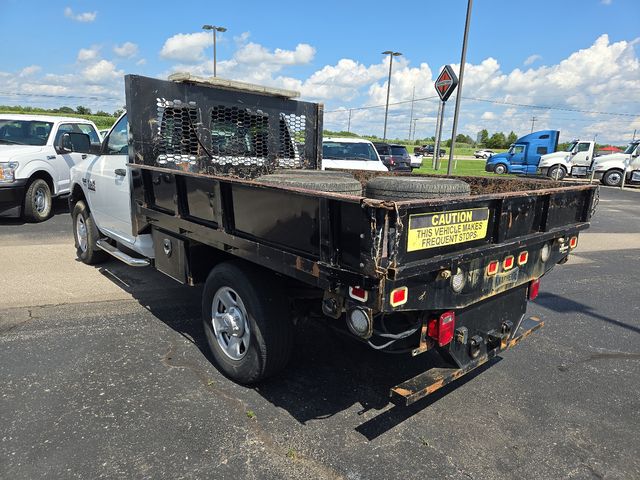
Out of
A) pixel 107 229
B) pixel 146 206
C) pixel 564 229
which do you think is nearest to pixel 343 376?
pixel 564 229

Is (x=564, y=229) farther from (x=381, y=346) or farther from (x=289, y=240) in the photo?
(x=289, y=240)

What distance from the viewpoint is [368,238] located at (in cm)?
217

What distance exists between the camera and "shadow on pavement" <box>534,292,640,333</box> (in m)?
4.85

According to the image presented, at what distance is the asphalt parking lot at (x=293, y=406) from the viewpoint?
2568 mm

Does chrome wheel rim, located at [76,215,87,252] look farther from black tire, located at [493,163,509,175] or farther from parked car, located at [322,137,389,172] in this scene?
black tire, located at [493,163,509,175]

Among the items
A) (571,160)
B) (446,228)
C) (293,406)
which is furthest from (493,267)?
(571,160)

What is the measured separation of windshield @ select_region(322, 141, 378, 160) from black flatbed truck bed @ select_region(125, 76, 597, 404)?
775 cm

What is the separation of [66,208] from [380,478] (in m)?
11.0

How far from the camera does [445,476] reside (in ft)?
8.20

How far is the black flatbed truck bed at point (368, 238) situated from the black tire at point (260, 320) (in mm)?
134

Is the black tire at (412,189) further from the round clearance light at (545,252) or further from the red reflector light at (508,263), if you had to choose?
the round clearance light at (545,252)

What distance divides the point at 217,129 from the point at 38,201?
20.9ft

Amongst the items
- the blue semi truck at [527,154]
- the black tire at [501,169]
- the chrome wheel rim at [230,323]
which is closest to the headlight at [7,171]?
the chrome wheel rim at [230,323]

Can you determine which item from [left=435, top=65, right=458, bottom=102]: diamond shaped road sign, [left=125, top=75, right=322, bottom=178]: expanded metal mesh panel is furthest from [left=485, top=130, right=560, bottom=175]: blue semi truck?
[left=125, top=75, right=322, bottom=178]: expanded metal mesh panel
